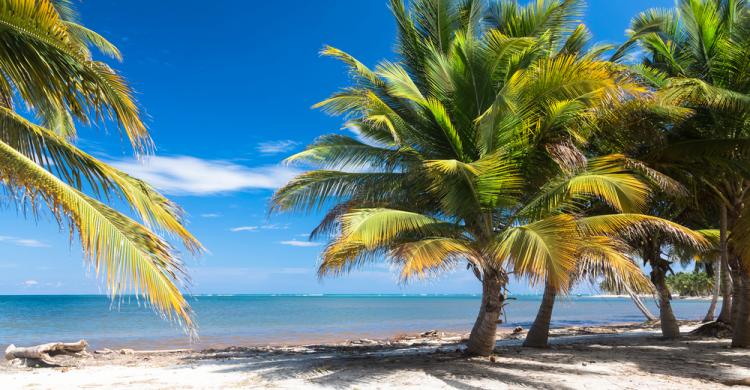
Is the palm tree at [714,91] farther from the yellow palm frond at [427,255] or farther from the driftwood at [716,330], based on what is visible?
the yellow palm frond at [427,255]

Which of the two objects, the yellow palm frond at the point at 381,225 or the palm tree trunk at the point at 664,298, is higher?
the yellow palm frond at the point at 381,225

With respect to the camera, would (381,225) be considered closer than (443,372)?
Yes

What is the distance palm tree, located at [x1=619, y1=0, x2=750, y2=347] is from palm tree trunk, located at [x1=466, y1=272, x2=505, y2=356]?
3.77 m

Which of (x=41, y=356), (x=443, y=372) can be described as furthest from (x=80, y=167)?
(x=41, y=356)

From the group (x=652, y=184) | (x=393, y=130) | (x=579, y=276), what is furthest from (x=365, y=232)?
(x=652, y=184)

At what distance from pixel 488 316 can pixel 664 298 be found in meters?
6.42

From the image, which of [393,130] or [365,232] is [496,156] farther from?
[365,232]

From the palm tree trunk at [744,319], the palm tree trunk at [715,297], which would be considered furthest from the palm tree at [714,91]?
the palm tree trunk at [715,297]

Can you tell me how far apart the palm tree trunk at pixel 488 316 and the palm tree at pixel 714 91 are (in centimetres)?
377

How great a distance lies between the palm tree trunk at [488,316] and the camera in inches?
328

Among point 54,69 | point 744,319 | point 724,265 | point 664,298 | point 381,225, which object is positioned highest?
point 54,69

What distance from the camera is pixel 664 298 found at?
1244 cm

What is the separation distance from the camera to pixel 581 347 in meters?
11.3

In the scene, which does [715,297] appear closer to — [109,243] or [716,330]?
[716,330]
